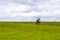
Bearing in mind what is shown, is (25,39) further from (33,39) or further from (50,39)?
(50,39)

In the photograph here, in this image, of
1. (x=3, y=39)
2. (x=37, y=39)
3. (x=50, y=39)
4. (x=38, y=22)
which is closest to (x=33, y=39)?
(x=37, y=39)

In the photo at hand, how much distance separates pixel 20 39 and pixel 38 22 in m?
37.4

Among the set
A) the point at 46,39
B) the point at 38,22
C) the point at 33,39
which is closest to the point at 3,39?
the point at 33,39

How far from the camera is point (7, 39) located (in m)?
27.6

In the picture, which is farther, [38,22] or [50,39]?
[38,22]

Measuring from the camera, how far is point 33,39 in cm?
2764

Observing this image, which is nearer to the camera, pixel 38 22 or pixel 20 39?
pixel 20 39

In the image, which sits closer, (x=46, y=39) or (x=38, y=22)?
(x=46, y=39)

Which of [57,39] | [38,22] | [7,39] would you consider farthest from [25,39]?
[38,22]

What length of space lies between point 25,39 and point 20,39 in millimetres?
699

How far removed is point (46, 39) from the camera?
1083 inches

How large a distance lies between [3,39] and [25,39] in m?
3.13

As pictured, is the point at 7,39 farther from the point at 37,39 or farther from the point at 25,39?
the point at 37,39

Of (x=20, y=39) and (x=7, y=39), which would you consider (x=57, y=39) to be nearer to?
(x=20, y=39)
